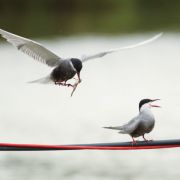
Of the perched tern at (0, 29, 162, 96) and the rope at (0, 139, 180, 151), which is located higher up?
the perched tern at (0, 29, 162, 96)

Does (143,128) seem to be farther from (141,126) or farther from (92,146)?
(92,146)

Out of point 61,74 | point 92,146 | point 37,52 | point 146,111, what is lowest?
point 92,146

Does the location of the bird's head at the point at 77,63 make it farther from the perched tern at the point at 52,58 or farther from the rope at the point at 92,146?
the rope at the point at 92,146

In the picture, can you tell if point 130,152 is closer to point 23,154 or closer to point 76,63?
point 23,154

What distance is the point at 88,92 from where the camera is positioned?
44.0 ft

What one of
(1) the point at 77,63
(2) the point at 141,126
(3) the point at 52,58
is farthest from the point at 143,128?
(3) the point at 52,58

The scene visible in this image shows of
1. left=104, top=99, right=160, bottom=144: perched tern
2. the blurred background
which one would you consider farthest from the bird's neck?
the blurred background

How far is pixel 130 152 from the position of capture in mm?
9219

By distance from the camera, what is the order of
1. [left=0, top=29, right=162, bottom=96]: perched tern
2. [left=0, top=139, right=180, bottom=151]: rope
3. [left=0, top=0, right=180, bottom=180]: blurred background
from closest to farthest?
1. [left=0, top=139, right=180, bottom=151]: rope
2. [left=0, top=29, right=162, bottom=96]: perched tern
3. [left=0, top=0, right=180, bottom=180]: blurred background

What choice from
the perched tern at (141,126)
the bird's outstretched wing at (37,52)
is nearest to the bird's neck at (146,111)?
the perched tern at (141,126)

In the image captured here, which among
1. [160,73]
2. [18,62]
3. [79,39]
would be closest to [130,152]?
[160,73]

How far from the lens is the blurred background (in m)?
8.71

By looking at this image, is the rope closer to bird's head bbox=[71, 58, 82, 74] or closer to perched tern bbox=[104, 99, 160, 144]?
perched tern bbox=[104, 99, 160, 144]

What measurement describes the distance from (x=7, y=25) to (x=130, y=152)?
11.8 metres
